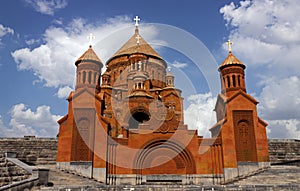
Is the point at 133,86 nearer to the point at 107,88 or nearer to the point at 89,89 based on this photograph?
the point at 107,88

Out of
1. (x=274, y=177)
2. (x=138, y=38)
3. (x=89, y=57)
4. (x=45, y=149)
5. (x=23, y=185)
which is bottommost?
(x=274, y=177)

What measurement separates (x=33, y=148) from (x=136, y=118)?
28.4 ft

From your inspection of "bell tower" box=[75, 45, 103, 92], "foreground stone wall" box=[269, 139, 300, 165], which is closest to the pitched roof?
"foreground stone wall" box=[269, 139, 300, 165]

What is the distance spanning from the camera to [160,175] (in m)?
17.6

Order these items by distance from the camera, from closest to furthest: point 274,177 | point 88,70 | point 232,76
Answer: point 274,177 → point 88,70 → point 232,76

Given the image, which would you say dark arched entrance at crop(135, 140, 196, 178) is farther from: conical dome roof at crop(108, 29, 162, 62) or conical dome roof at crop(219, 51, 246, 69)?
conical dome roof at crop(108, 29, 162, 62)

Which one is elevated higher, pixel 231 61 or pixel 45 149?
pixel 231 61

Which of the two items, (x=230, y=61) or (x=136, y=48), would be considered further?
(x=136, y=48)

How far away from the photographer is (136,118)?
22656mm

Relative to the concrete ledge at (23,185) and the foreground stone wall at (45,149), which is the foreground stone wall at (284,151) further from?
the concrete ledge at (23,185)

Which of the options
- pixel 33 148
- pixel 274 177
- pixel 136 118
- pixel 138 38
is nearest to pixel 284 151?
pixel 274 177

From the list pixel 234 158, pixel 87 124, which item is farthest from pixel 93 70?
pixel 234 158

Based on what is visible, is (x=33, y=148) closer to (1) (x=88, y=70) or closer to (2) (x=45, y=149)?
(2) (x=45, y=149)

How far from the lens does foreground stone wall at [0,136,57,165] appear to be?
19.5 meters
